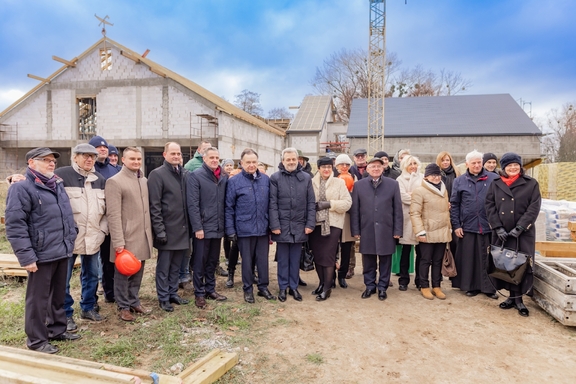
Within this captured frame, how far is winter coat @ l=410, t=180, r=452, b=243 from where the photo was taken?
520 cm

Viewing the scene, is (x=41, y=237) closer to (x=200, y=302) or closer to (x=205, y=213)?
(x=205, y=213)

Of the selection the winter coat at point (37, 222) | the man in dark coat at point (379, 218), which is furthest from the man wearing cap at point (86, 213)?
the man in dark coat at point (379, 218)

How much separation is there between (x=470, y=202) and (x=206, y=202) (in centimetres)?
358

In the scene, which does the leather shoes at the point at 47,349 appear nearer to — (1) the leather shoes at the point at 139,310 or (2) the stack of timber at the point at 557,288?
(1) the leather shoes at the point at 139,310

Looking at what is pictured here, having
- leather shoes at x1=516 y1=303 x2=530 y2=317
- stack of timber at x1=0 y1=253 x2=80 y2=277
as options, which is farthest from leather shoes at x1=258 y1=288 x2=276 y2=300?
stack of timber at x1=0 y1=253 x2=80 y2=277

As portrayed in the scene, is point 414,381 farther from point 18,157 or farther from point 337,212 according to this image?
point 18,157

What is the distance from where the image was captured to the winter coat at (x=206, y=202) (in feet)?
15.2

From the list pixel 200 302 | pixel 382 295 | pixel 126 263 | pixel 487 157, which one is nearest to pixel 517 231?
pixel 487 157

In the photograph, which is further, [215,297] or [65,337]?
[215,297]

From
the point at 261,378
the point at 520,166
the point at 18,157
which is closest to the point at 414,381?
the point at 261,378

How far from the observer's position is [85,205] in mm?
4117

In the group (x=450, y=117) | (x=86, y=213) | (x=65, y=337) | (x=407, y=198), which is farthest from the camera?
(x=450, y=117)

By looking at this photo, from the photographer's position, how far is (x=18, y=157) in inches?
858

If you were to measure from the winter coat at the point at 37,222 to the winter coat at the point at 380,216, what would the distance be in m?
3.51
